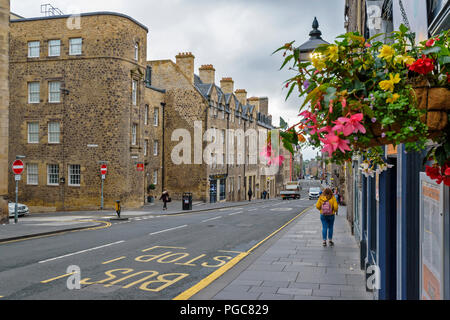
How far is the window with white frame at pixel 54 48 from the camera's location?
30.9 metres

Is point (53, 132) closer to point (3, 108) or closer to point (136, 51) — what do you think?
point (136, 51)

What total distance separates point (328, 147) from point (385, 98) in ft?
1.82

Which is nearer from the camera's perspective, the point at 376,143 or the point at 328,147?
the point at 328,147

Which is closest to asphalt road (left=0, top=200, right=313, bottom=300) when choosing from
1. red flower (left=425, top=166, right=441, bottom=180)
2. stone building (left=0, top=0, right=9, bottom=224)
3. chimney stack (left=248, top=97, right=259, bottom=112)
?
stone building (left=0, top=0, right=9, bottom=224)

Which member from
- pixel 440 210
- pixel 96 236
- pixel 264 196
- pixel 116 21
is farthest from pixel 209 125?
pixel 440 210

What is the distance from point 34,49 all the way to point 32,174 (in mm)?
10216

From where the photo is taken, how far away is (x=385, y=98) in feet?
7.35

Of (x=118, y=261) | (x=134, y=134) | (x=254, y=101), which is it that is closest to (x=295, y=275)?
(x=118, y=261)

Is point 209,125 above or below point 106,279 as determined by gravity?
above

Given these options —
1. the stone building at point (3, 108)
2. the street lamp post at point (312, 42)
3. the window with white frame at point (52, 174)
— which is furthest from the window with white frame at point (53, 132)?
the street lamp post at point (312, 42)

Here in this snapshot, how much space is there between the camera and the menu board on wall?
2.62 meters

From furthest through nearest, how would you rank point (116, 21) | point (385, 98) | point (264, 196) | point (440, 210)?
point (264, 196) → point (116, 21) → point (440, 210) → point (385, 98)

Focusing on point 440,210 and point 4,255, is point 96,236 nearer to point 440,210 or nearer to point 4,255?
point 4,255

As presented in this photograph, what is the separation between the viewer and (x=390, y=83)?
7.19 ft
